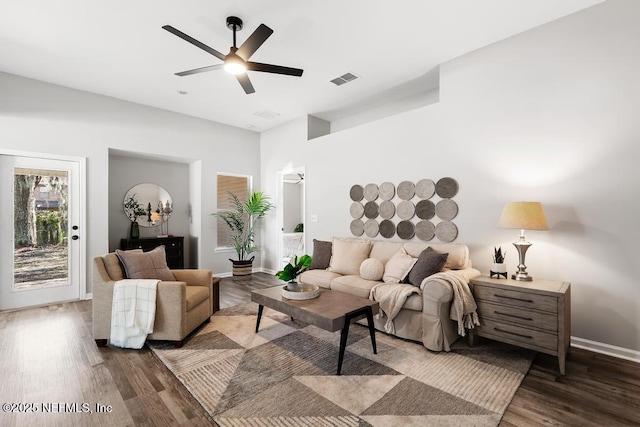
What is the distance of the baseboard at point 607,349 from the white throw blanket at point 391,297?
1599 millimetres

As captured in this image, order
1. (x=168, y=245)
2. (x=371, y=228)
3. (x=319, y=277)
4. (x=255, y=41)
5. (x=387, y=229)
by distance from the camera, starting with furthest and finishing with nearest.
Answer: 1. (x=168, y=245)
2. (x=371, y=228)
3. (x=387, y=229)
4. (x=319, y=277)
5. (x=255, y=41)

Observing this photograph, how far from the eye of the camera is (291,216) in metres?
8.10

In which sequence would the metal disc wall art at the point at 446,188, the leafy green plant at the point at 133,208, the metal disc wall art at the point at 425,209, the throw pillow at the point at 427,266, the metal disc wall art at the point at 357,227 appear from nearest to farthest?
1. the throw pillow at the point at 427,266
2. the metal disc wall art at the point at 446,188
3. the metal disc wall art at the point at 425,209
4. the metal disc wall art at the point at 357,227
5. the leafy green plant at the point at 133,208

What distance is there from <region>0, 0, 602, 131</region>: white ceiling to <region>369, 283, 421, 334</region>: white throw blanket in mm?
2717

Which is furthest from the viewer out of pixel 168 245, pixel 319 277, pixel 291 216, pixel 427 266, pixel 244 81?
pixel 291 216

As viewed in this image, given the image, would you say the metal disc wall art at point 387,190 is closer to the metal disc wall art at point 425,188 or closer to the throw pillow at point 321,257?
the metal disc wall art at point 425,188

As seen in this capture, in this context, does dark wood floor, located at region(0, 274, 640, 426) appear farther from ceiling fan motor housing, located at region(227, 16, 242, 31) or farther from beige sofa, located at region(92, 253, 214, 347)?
ceiling fan motor housing, located at region(227, 16, 242, 31)

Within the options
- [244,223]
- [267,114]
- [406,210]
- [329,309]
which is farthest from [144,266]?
[267,114]

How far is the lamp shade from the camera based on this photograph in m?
2.78

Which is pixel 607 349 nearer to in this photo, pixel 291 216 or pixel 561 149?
pixel 561 149

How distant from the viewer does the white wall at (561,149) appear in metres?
2.69

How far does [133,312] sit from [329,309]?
1.85 m

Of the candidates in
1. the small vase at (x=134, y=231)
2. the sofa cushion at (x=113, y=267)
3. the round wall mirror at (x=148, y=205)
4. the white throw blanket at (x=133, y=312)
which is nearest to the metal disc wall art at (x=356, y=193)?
the white throw blanket at (x=133, y=312)

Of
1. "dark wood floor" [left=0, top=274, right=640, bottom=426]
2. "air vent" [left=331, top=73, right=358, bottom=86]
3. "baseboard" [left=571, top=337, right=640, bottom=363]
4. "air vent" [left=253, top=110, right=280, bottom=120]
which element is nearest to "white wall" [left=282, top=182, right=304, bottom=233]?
"air vent" [left=253, top=110, right=280, bottom=120]
